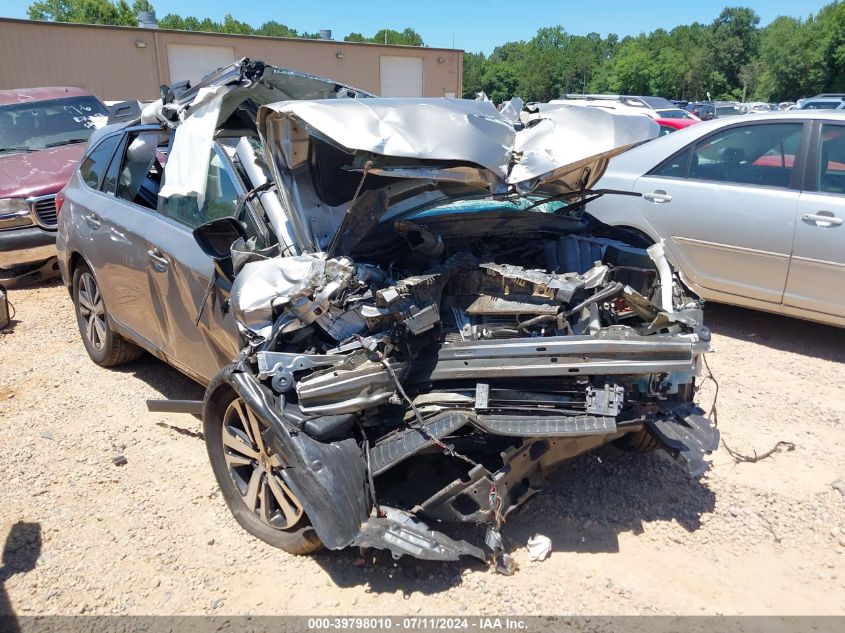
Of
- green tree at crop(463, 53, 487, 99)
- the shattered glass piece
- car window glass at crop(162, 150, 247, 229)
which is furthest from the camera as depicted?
green tree at crop(463, 53, 487, 99)

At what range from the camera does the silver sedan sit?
4848mm

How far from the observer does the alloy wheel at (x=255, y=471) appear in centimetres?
289

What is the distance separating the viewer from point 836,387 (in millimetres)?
4566

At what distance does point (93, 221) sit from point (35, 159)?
4.52 metres

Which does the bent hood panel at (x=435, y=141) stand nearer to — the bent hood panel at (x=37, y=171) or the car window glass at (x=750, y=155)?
the car window glass at (x=750, y=155)

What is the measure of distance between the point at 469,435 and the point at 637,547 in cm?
98

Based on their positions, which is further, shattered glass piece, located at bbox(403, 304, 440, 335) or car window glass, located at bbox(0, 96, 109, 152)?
car window glass, located at bbox(0, 96, 109, 152)

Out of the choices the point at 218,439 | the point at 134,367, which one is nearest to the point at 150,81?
the point at 134,367

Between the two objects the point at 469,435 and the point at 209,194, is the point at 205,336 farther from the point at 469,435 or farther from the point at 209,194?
the point at 469,435

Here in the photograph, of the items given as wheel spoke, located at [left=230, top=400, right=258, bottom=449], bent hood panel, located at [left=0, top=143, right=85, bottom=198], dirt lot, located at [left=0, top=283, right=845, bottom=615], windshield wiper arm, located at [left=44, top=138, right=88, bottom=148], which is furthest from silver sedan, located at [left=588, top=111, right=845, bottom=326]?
windshield wiper arm, located at [left=44, top=138, right=88, bottom=148]

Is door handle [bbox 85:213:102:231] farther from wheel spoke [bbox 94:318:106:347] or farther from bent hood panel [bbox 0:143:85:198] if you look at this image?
bent hood panel [bbox 0:143:85:198]

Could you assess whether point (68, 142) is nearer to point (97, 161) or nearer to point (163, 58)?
point (97, 161)

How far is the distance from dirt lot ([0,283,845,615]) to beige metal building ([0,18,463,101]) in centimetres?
2491

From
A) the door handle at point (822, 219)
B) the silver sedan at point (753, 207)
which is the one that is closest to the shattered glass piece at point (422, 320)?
the silver sedan at point (753, 207)
